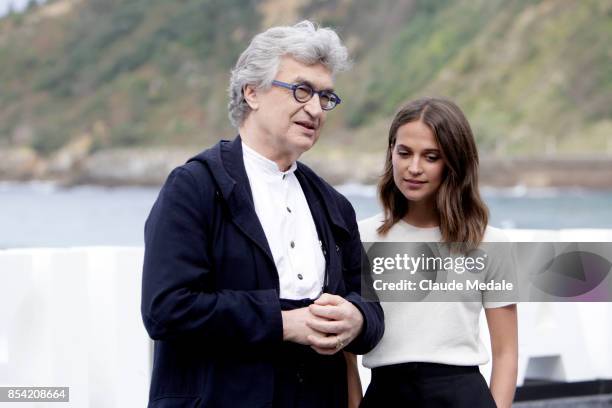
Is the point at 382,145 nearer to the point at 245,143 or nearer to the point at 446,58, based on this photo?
the point at 446,58

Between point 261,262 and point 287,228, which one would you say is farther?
point 287,228

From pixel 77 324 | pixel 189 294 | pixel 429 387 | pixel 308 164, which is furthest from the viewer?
pixel 308 164

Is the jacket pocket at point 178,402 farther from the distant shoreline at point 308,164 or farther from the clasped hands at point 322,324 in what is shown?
the distant shoreline at point 308,164

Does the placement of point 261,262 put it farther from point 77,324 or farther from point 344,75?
point 344,75

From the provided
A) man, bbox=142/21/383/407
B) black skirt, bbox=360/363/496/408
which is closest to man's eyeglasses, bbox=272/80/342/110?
man, bbox=142/21/383/407

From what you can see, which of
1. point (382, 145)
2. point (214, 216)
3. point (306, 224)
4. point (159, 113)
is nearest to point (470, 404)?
point (306, 224)

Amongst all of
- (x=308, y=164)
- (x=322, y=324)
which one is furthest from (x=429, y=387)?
(x=308, y=164)

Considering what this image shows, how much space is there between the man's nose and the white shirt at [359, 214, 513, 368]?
0.56 meters

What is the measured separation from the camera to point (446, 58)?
93812 millimetres

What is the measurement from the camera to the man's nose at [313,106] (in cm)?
292

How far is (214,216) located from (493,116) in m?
80.8

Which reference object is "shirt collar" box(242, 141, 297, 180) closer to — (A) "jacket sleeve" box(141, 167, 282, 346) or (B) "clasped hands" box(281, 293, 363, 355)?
(A) "jacket sleeve" box(141, 167, 282, 346)

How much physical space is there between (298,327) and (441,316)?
0.54 m

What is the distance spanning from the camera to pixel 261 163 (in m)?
2.97
